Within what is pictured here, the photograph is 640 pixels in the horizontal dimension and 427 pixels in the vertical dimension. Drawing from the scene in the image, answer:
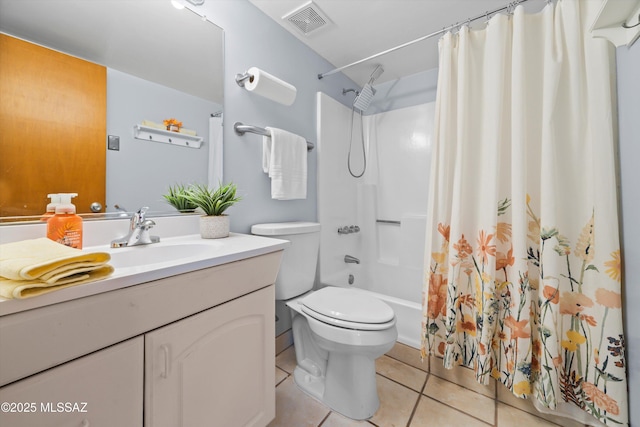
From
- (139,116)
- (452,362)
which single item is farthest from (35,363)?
(452,362)

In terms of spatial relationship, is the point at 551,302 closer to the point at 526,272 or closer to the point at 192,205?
the point at 526,272

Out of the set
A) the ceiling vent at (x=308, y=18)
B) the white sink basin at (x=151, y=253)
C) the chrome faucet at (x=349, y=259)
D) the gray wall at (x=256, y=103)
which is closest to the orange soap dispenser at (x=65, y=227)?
the white sink basin at (x=151, y=253)

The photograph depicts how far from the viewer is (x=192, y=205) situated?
1155 mm

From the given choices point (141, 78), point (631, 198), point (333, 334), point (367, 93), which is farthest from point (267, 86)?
point (631, 198)

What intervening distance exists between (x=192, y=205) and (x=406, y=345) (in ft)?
4.76

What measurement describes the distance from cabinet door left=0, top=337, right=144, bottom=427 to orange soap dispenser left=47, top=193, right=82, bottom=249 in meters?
0.42

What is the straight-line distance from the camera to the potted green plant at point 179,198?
3.58 feet

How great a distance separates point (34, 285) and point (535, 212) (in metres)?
1.65

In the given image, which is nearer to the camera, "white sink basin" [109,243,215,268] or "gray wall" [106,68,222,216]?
"white sink basin" [109,243,215,268]

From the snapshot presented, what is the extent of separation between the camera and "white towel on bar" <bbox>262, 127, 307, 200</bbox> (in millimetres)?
1428

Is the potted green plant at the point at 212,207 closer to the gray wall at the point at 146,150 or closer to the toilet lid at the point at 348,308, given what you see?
the gray wall at the point at 146,150

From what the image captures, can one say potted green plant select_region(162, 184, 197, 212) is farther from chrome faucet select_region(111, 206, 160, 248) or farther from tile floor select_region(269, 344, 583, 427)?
tile floor select_region(269, 344, 583, 427)

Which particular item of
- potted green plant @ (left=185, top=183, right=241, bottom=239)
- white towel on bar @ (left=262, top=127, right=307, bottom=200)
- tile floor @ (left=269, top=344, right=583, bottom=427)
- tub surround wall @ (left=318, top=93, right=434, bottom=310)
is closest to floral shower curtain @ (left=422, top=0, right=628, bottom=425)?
tile floor @ (left=269, top=344, right=583, bottom=427)

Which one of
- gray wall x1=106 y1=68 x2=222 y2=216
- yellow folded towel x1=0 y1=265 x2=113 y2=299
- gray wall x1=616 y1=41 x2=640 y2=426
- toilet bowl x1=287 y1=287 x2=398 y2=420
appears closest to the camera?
yellow folded towel x1=0 y1=265 x2=113 y2=299
